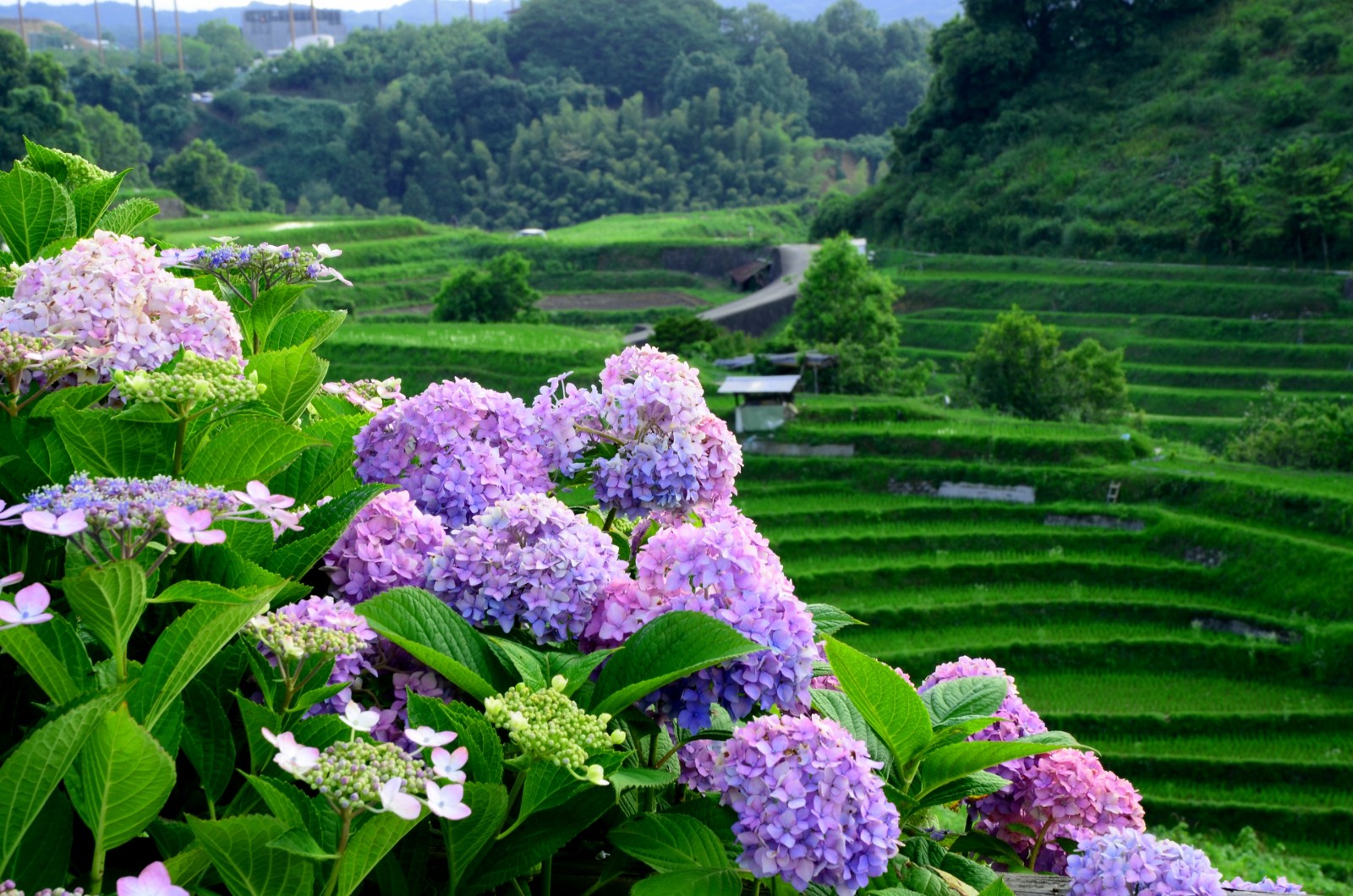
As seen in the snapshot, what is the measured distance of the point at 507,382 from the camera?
Result: 24641 millimetres

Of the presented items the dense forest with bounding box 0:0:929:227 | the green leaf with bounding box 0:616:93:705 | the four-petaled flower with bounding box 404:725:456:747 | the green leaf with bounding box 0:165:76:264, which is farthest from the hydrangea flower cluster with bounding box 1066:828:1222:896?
the dense forest with bounding box 0:0:929:227

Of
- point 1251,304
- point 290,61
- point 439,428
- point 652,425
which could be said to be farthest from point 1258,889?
point 290,61

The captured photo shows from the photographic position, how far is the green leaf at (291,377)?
164 cm

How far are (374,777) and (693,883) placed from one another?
1.45 feet

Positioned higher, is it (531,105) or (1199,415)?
(531,105)

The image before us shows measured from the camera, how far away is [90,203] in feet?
6.60

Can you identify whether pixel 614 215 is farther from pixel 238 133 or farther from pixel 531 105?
pixel 238 133

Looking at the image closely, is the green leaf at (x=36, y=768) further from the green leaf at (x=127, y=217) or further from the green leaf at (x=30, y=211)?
the green leaf at (x=127, y=217)

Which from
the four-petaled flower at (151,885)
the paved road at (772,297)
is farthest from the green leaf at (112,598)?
the paved road at (772,297)

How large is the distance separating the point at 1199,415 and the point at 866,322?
7587 millimetres

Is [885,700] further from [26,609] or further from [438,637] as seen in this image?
[26,609]

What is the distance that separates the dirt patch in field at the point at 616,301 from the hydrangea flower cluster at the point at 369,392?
130 feet

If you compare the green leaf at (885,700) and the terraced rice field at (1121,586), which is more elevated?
the green leaf at (885,700)

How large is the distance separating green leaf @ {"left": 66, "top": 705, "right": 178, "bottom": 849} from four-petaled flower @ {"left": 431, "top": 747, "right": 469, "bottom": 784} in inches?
9.2
